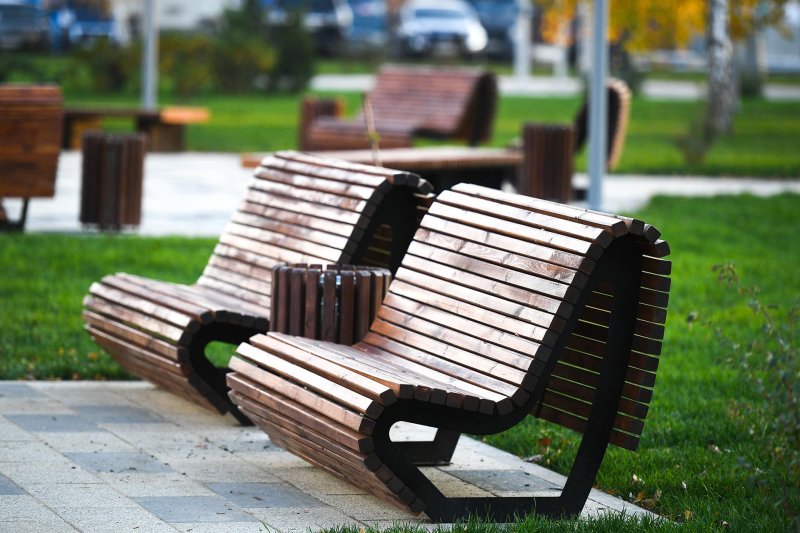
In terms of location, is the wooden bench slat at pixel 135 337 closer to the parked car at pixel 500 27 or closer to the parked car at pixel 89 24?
the parked car at pixel 89 24

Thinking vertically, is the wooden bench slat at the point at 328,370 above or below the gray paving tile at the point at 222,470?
above

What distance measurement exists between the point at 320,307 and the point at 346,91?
26.8 meters

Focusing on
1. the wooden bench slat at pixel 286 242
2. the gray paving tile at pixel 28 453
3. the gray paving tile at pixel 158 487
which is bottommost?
the gray paving tile at pixel 28 453

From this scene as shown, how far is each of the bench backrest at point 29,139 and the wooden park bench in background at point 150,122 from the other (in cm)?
743

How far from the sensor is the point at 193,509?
5324mm

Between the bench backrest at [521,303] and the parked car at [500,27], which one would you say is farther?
the parked car at [500,27]

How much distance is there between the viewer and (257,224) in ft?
24.5

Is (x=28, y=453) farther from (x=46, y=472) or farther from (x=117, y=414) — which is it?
(x=117, y=414)

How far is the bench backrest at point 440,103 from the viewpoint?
60.0ft

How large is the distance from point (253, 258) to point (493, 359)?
7.63 feet

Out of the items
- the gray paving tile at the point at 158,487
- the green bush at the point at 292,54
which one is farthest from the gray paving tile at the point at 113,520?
the green bush at the point at 292,54

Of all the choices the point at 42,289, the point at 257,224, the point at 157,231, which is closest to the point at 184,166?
the point at 157,231

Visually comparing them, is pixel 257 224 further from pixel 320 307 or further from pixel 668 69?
pixel 668 69

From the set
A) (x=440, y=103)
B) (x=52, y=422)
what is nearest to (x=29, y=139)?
(x=52, y=422)
